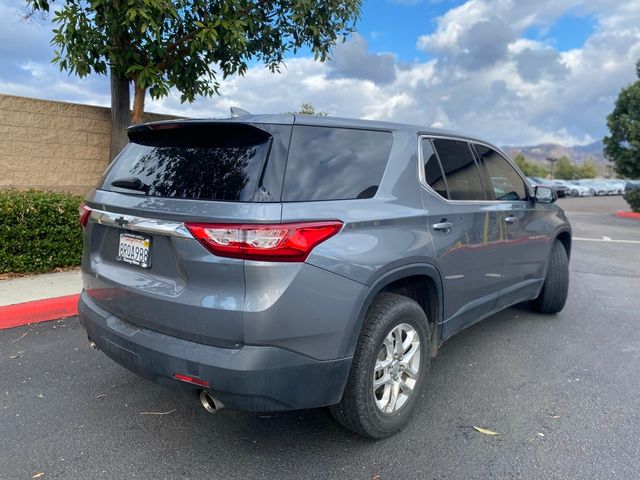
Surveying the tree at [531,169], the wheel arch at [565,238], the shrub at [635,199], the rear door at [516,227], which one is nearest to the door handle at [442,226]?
the rear door at [516,227]

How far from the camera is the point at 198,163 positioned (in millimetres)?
2555

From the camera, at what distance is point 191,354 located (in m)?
2.29

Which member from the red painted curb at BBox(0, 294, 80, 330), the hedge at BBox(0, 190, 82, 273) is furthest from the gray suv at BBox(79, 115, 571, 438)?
the hedge at BBox(0, 190, 82, 273)

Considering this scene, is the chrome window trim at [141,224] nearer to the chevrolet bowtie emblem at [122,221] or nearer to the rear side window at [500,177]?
the chevrolet bowtie emblem at [122,221]

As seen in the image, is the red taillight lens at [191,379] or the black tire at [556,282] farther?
the black tire at [556,282]

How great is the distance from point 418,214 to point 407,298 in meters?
0.51

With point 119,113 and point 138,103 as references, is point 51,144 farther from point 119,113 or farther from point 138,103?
point 138,103

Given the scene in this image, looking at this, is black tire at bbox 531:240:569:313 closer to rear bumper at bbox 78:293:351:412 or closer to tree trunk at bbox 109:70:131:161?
rear bumper at bbox 78:293:351:412

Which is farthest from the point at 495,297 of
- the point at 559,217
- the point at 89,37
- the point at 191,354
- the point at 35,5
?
the point at 35,5

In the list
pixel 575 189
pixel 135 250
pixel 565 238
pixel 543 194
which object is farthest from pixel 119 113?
pixel 575 189

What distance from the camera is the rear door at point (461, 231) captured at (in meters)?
3.14

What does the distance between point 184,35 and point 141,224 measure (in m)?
4.44

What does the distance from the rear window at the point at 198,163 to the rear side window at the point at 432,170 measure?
1.21 m

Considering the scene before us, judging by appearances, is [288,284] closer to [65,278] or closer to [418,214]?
[418,214]
